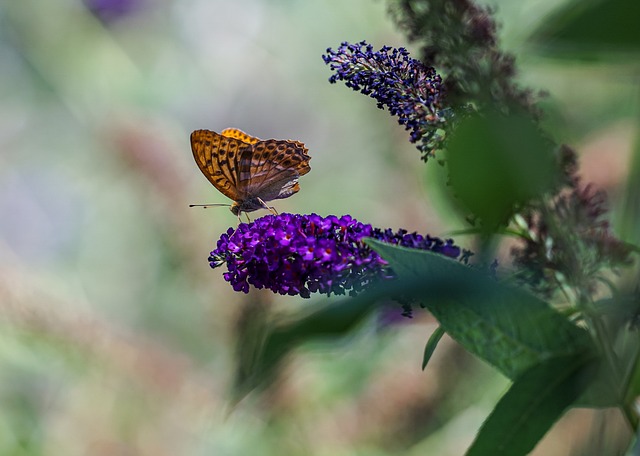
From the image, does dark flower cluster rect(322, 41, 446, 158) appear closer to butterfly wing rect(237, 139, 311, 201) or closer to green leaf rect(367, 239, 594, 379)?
green leaf rect(367, 239, 594, 379)

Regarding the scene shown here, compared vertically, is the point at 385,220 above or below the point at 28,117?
below

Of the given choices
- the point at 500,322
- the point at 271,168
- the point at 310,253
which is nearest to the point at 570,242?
the point at 500,322

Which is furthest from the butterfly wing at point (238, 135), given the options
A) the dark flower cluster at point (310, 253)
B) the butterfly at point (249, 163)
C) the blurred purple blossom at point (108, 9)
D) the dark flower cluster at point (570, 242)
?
the blurred purple blossom at point (108, 9)

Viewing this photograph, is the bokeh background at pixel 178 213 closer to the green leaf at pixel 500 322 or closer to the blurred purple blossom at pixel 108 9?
the blurred purple blossom at pixel 108 9

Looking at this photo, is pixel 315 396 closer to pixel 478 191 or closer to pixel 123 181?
pixel 123 181

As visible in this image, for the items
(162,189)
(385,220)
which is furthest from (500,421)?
(385,220)

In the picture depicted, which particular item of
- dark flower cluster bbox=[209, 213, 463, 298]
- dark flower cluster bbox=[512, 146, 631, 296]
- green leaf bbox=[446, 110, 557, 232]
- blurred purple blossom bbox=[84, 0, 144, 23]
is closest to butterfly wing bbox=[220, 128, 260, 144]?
dark flower cluster bbox=[209, 213, 463, 298]

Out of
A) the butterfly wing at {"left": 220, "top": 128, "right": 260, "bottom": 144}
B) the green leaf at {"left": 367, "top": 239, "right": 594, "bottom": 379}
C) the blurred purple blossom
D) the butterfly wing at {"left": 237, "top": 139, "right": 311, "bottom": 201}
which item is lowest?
the green leaf at {"left": 367, "top": 239, "right": 594, "bottom": 379}
